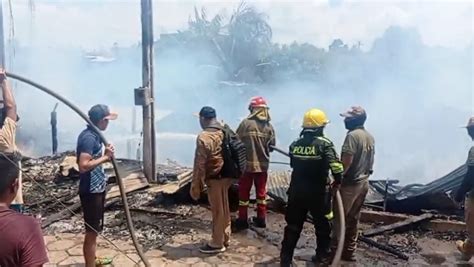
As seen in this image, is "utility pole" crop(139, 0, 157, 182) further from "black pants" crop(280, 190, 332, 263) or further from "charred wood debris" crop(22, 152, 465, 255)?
"black pants" crop(280, 190, 332, 263)

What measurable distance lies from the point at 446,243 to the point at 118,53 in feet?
91.8

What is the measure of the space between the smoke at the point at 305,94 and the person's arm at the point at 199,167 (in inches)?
596

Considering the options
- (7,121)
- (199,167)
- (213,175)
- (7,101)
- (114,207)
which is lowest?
→ (114,207)

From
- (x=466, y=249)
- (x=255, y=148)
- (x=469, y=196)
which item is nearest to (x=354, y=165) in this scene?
(x=469, y=196)

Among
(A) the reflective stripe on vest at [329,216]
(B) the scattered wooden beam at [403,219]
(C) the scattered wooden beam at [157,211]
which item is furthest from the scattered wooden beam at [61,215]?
(B) the scattered wooden beam at [403,219]

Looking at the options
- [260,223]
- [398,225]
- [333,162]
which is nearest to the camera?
[333,162]

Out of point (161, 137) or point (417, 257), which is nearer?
point (417, 257)

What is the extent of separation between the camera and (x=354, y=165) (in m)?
5.38

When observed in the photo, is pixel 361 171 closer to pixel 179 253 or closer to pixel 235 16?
pixel 179 253

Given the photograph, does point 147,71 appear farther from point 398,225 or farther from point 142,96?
point 398,225

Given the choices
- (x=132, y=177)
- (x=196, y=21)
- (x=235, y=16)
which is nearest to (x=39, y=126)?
(x=196, y=21)

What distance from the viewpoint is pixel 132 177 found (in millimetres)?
8445

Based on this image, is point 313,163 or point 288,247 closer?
A: point 313,163

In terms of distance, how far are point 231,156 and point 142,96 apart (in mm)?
2896
